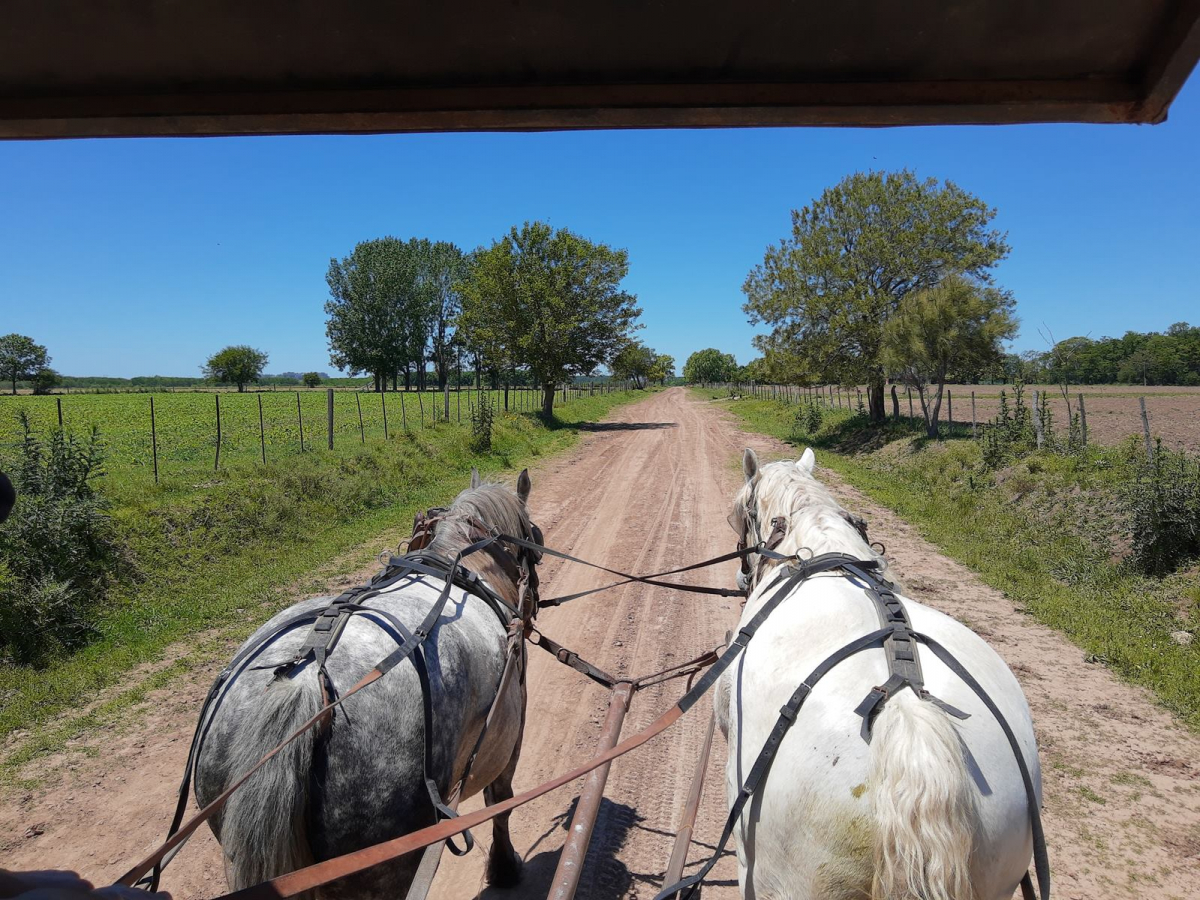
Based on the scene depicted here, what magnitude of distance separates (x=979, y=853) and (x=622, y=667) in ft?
13.7

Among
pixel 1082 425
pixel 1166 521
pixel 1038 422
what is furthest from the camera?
pixel 1038 422

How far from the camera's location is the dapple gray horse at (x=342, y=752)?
7.09 ft

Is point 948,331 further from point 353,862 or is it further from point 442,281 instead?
point 442,281

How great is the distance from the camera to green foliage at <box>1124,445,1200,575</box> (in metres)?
7.34

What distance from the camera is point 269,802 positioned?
2.15 metres

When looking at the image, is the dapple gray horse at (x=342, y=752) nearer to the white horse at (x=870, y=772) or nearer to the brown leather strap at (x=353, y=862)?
the brown leather strap at (x=353, y=862)

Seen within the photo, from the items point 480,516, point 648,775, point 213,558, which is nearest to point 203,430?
point 213,558

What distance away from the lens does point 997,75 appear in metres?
1.64

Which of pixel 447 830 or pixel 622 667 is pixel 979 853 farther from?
pixel 622 667

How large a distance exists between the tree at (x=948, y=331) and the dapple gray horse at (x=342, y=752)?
18503mm

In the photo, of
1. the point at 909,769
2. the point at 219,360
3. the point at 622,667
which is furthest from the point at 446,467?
the point at 219,360

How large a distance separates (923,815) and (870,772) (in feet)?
0.57

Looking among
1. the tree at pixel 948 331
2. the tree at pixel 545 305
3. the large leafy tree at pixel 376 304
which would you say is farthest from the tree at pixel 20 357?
the tree at pixel 948 331

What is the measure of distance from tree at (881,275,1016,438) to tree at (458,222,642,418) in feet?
52.7
